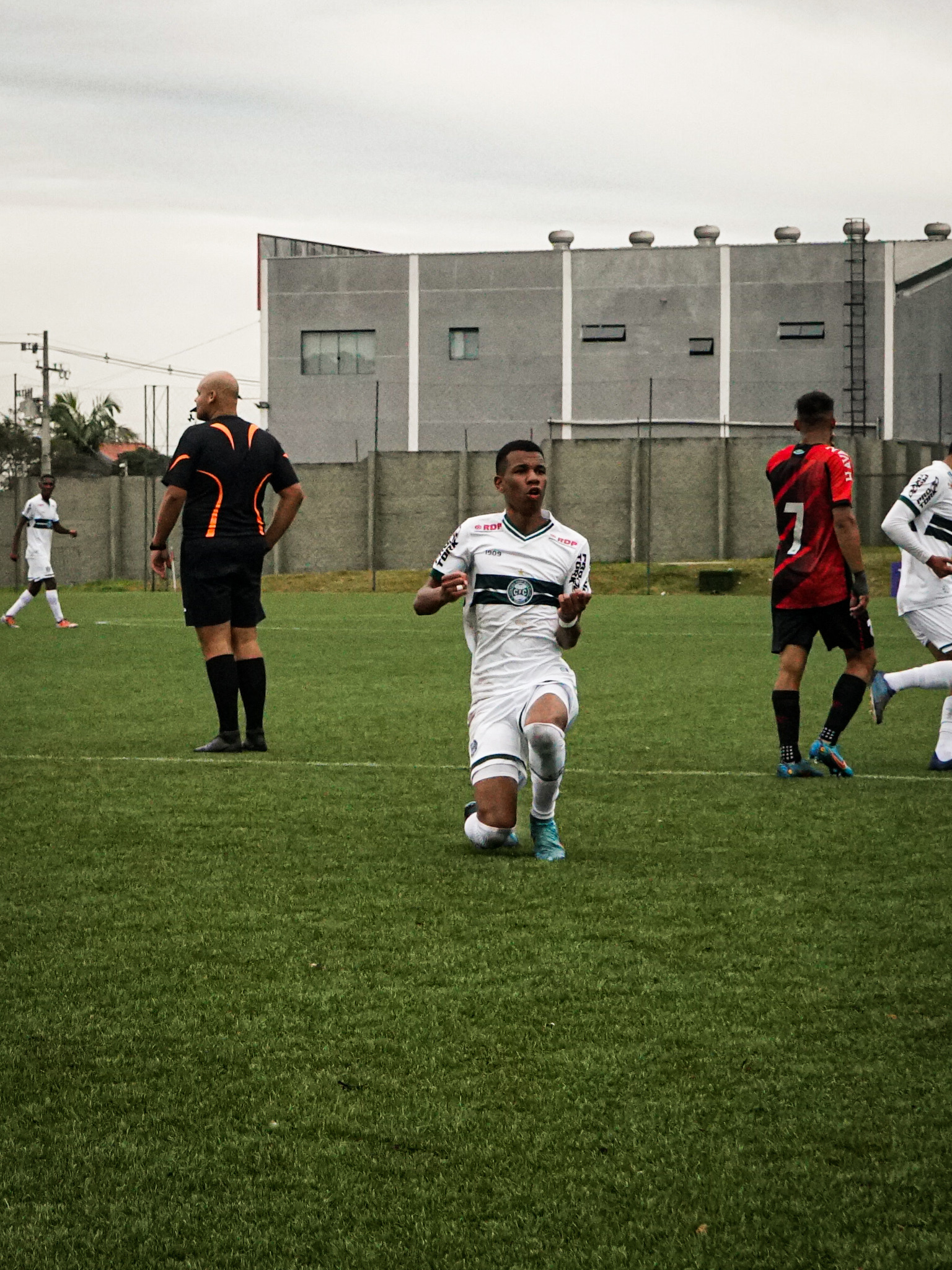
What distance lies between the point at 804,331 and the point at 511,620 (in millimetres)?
45298

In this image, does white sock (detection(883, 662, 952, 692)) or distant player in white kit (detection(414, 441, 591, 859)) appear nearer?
distant player in white kit (detection(414, 441, 591, 859))

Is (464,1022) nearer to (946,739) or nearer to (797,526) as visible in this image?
(797,526)

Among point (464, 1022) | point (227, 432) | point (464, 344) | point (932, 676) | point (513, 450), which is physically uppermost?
point (464, 344)

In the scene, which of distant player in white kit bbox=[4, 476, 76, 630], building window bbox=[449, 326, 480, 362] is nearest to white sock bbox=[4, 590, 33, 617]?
distant player in white kit bbox=[4, 476, 76, 630]

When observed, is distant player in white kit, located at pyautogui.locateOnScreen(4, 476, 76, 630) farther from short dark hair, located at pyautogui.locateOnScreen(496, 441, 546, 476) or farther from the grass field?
short dark hair, located at pyautogui.locateOnScreen(496, 441, 546, 476)

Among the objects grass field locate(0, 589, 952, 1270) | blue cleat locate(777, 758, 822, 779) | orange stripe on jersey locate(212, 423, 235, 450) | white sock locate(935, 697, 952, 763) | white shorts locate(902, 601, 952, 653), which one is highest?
orange stripe on jersey locate(212, 423, 235, 450)

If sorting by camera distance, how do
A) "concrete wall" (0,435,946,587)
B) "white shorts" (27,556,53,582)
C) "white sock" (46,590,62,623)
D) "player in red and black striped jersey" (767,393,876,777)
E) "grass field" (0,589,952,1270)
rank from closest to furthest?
1. "grass field" (0,589,952,1270)
2. "player in red and black striped jersey" (767,393,876,777)
3. "white sock" (46,590,62,623)
4. "white shorts" (27,556,53,582)
5. "concrete wall" (0,435,946,587)

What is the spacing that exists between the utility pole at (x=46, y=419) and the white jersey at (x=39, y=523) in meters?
20.4

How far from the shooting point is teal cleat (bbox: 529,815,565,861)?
5955 mm

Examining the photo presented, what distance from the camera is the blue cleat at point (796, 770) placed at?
812 cm

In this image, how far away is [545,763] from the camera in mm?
5922

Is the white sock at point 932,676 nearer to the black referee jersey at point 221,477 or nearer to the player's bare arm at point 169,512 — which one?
the black referee jersey at point 221,477

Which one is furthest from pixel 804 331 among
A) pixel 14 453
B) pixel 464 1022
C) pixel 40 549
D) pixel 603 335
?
pixel 464 1022

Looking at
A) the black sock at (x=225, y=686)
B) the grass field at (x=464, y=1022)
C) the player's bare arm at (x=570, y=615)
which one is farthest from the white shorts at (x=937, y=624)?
the black sock at (x=225, y=686)
